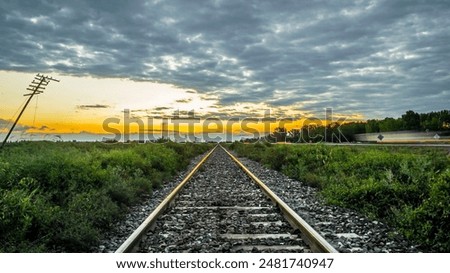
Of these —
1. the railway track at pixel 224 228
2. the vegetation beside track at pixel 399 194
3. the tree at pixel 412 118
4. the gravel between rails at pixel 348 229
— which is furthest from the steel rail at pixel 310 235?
the tree at pixel 412 118

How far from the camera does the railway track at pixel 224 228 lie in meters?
5.52

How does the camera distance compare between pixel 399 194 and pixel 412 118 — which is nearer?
pixel 399 194

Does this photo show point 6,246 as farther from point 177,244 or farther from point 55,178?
point 55,178

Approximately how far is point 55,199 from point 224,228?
3.55 metres

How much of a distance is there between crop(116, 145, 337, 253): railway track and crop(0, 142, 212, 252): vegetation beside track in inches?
36.6

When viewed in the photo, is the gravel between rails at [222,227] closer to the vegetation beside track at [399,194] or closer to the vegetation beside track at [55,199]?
the vegetation beside track at [55,199]

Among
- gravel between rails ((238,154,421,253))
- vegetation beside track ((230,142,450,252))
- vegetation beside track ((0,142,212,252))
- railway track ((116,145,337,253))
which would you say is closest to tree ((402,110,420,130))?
vegetation beside track ((230,142,450,252))

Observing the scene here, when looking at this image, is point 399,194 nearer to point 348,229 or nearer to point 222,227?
point 348,229

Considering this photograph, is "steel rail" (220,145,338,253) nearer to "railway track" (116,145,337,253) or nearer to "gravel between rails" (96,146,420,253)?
"railway track" (116,145,337,253)

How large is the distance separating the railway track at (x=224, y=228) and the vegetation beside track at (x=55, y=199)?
3.05ft

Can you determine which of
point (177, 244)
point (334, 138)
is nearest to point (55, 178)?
point (177, 244)

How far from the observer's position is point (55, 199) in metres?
8.05

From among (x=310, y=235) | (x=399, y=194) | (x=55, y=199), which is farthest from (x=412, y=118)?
(x=55, y=199)
